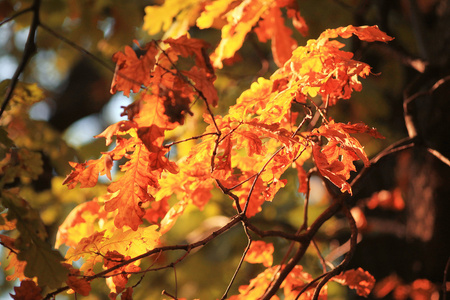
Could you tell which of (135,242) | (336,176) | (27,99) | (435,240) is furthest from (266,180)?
(435,240)

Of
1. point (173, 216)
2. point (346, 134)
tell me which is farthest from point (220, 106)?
point (346, 134)

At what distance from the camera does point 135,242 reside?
38.9 inches

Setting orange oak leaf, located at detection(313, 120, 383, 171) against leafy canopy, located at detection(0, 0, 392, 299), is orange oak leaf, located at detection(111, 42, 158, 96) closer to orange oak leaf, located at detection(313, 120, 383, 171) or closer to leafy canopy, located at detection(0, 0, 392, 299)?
leafy canopy, located at detection(0, 0, 392, 299)

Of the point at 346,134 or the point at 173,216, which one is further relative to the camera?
the point at 173,216

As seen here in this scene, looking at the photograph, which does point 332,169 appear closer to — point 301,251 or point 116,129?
point 301,251

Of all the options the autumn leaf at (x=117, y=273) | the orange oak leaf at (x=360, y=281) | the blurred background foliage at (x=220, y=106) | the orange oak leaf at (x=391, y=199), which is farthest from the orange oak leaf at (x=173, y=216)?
the orange oak leaf at (x=391, y=199)

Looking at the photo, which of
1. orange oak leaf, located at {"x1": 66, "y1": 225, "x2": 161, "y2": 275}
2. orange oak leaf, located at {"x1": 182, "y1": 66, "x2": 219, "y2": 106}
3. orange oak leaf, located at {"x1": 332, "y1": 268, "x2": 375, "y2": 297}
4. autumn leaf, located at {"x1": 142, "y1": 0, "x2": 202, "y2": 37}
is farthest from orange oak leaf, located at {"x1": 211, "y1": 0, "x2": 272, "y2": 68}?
orange oak leaf, located at {"x1": 332, "y1": 268, "x2": 375, "y2": 297}

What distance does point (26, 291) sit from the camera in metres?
0.84

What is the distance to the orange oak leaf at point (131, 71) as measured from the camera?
0.83m

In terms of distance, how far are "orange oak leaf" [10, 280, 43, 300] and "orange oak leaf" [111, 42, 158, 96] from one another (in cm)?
43

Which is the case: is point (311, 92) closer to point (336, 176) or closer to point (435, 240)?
point (336, 176)

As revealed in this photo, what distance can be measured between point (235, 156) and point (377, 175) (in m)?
1.76

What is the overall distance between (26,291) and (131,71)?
1.59 ft

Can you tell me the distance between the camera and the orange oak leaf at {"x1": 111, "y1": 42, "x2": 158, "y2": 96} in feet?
2.73
